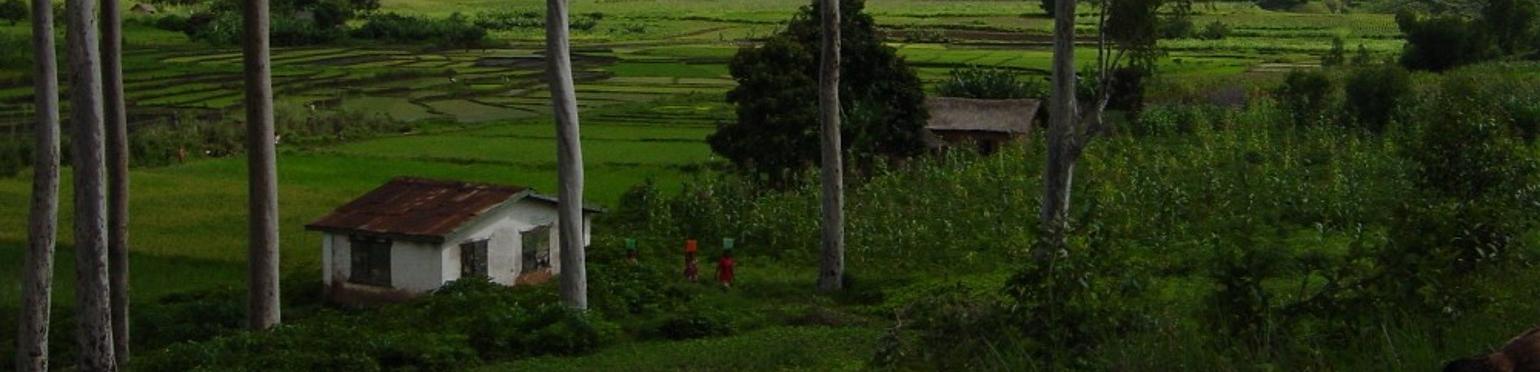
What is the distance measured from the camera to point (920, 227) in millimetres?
24828

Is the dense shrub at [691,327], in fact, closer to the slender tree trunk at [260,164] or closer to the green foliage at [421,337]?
the green foliage at [421,337]

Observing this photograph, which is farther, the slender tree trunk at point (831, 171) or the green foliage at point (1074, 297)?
the slender tree trunk at point (831, 171)

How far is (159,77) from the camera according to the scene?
54562 mm

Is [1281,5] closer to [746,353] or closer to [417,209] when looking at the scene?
[417,209]

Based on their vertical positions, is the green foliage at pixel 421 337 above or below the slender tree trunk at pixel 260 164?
below

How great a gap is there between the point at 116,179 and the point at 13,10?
48.9 meters

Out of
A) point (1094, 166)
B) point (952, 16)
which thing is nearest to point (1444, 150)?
point (1094, 166)

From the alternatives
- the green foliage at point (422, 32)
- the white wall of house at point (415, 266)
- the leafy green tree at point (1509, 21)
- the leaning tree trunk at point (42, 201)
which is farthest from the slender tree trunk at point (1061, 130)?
the green foliage at point (422, 32)

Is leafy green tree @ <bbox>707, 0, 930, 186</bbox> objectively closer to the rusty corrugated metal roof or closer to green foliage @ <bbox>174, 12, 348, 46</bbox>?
the rusty corrugated metal roof

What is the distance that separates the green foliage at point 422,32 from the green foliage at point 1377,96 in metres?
44.5

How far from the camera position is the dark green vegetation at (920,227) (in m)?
8.82

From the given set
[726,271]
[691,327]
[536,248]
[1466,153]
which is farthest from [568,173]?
[1466,153]

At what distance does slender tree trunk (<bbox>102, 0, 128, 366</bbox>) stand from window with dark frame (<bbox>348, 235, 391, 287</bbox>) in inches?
161

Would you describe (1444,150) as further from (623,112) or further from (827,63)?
(623,112)
